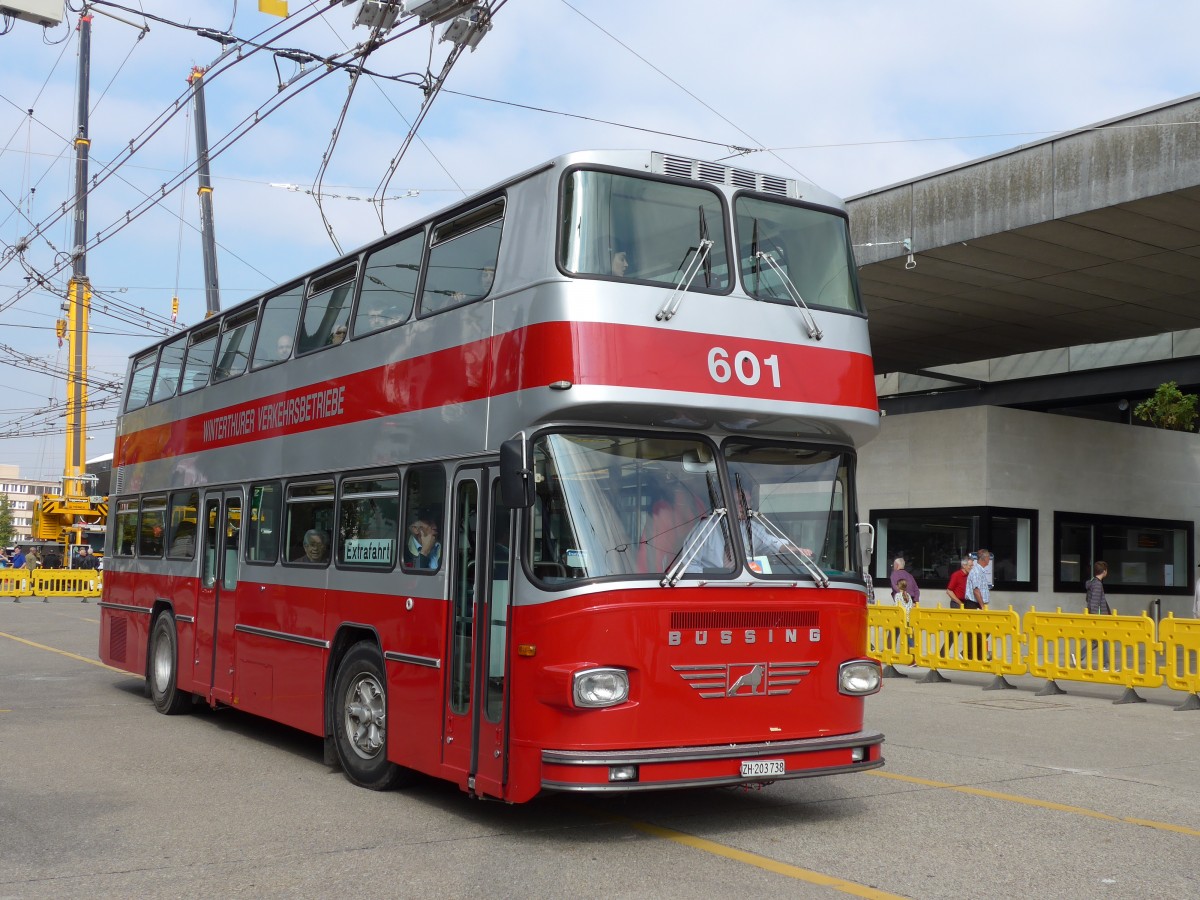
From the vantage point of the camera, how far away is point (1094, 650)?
16.3m

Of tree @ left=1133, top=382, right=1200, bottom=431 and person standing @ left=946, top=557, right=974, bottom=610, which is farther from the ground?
tree @ left=1133, top=382, right=1200, bottom=431

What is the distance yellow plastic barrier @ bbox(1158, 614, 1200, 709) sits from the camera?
596 inches

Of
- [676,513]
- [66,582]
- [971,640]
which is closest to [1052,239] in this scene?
[971,640]

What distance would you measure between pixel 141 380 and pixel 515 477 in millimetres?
10122

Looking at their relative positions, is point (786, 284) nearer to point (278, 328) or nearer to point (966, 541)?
point (278, 328)

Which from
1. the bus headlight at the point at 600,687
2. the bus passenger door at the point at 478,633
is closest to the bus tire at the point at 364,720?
the bus passenger door at the point at 478,633

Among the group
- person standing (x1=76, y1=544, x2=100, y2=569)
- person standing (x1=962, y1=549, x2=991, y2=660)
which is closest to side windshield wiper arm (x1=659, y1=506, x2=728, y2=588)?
person standing (x1=962, y1=549, x2=991, y2=660)

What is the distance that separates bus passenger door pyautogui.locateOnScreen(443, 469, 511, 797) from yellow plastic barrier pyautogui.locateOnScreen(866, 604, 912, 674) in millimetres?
11780

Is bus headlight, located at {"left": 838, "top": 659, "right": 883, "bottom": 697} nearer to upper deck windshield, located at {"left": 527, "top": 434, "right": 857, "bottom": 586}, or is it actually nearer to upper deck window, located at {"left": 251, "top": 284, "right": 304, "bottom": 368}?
upper deck windshield, located at {"left": 527, "top": 434, "right": 857, "bottom": 586}

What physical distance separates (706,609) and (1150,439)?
76.2ft

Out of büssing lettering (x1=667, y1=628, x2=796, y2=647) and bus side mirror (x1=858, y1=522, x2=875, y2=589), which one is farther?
bus side mirror (x1=858, y1=522, x2=875, y2=589)

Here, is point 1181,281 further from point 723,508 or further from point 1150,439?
point 723,508

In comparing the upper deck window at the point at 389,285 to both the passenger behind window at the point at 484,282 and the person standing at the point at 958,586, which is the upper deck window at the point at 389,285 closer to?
the passenger behind window at the point at 484,282

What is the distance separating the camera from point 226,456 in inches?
494
